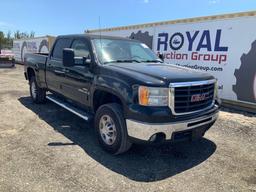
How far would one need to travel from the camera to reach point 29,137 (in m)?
5.14

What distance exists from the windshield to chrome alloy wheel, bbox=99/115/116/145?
1063 millimetres

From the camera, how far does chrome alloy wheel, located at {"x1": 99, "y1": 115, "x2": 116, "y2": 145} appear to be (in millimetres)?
4289

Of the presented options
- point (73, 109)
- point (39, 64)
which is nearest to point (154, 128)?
point (73, 109)

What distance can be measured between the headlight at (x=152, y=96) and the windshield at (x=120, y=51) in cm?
131

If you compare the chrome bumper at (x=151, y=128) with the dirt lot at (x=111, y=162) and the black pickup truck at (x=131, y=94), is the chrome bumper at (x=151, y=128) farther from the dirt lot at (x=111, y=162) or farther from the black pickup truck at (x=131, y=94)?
the dirt lot at (x=111, y=162)

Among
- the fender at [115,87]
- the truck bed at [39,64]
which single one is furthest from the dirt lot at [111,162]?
the truck bed at [39,64]

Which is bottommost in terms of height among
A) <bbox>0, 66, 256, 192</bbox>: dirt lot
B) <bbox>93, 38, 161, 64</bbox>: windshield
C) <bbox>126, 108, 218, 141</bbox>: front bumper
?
<bbox>0, 66, 256, 192</bbox>: dirt lot

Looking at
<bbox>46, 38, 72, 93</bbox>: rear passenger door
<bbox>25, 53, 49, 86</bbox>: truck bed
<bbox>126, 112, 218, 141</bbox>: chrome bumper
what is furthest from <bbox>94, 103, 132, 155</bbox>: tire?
<bbox>25, 53, 49, 86</bbox>: truck bed

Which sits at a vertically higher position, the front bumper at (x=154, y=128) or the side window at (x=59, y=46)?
the side window at (x=59, y=46)

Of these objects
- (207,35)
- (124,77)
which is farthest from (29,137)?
(207,35)

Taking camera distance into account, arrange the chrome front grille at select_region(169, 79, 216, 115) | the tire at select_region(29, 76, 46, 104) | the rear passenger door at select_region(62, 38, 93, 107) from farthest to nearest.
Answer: the tire at select_region(29, 76, 46, 104), the rear passenger door at select_region(62, 38, 93, 107), the chrome front grille at select_region(169, 79, 216, 115)

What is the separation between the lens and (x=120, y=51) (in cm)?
523

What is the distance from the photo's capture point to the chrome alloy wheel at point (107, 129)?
4289 millimetres

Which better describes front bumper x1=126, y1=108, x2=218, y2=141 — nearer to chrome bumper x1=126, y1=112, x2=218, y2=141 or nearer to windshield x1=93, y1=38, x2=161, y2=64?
chrome bumper x1=126, y1=112, x2=218, y2=141
